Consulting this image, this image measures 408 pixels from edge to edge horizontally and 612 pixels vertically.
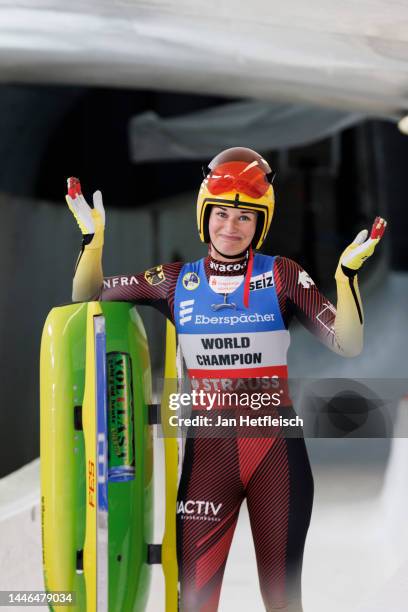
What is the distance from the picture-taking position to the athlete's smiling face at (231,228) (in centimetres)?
234

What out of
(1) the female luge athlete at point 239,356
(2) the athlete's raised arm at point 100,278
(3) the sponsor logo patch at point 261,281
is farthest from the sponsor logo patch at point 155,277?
(3) the sponsor logo patch at point 261,281

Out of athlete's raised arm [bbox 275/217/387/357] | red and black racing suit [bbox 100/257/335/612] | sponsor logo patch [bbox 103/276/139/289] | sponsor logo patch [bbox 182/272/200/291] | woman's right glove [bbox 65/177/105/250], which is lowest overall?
red and black racing suit [bbox 100/257/335/612]

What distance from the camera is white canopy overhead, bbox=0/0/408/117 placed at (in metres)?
4.67

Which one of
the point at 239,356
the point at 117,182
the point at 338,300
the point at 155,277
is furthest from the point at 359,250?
the point at 117,182

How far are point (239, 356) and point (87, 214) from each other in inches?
22.7

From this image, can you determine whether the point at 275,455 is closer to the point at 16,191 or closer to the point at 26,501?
the point at 26,501

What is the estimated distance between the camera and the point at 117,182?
10508 millimetres

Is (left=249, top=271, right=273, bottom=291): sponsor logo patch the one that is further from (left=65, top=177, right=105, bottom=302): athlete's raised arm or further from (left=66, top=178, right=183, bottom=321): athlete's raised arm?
(left=65, top=177, right=105, bottom=302): athlete's raised arm

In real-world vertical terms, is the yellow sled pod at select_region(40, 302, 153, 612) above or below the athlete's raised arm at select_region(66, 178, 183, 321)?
below

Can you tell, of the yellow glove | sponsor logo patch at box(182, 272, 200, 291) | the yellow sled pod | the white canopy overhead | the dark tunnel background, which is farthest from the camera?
the dark tunnel background

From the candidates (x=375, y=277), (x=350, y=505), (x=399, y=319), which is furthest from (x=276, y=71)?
(x=375, y=277)

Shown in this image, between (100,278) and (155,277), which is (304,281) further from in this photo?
(100,278)

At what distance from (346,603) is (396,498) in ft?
3.69

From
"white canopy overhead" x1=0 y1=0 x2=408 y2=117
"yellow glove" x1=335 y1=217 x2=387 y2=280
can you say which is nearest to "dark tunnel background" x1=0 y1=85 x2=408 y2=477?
"white canopy overhead" x1=0 y1=0 x2=408 y2=117
